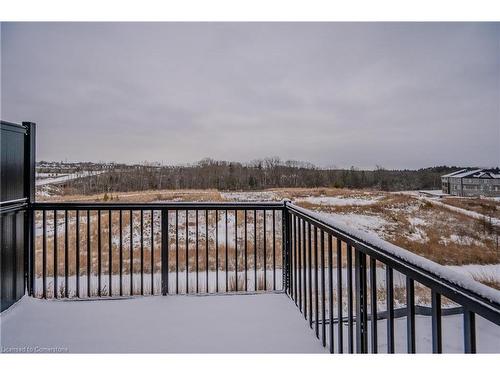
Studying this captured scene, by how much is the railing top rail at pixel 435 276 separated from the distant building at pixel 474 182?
368cm

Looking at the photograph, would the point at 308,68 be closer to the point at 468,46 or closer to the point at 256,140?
the point at 468,46

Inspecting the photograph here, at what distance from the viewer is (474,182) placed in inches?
159

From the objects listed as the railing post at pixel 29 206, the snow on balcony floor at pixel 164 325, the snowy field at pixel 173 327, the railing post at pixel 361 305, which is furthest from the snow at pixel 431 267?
the railing post at pixel 29 206

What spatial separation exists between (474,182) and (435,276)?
13.6 feet

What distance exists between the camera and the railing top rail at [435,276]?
24.2 inches

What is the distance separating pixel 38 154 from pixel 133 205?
2.98 ft

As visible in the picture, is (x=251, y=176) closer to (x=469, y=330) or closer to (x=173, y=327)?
(x=173, y=327)

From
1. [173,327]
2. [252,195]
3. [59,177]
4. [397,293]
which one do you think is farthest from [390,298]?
[252,195]

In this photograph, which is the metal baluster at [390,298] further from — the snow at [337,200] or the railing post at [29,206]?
the snow at [337,200]

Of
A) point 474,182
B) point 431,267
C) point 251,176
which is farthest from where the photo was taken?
point 251,176

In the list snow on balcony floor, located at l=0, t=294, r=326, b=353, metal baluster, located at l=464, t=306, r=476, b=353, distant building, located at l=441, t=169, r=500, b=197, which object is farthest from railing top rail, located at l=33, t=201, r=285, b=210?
distant building, located at l=441, t=169, r=500, b=197

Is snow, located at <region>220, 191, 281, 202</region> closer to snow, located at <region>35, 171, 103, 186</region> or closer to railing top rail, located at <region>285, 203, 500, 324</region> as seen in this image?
snow, located at <region>35, 171, 103, 186</region>

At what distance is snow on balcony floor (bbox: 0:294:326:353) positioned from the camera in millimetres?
1657
